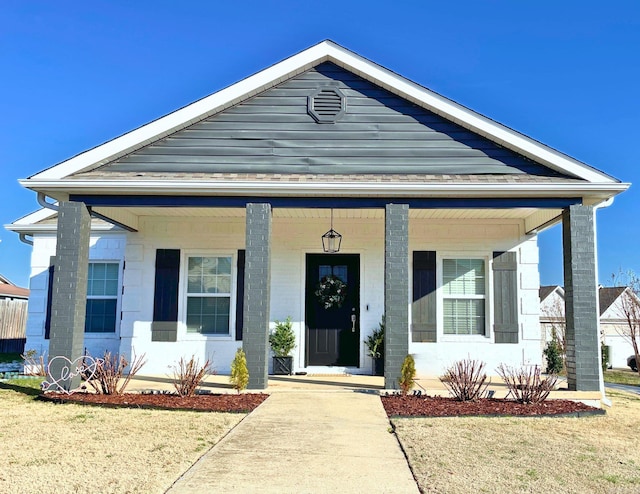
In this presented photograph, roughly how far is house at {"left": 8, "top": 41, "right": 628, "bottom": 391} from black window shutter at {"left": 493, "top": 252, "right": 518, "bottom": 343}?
3 cm

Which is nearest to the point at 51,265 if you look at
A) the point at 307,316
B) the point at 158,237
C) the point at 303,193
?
the point at 158,237

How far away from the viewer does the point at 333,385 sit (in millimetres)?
9461

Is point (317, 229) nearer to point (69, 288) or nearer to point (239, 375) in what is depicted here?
point (239, 375)

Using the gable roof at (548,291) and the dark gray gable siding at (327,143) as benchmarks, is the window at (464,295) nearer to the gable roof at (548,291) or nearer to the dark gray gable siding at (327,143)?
the dark gray gable siding at (327,143)

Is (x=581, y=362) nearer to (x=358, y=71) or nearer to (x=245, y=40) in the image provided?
(x=358, y=71)

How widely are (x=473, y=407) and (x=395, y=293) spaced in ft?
6.49

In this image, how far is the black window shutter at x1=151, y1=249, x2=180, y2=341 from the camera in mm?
11078

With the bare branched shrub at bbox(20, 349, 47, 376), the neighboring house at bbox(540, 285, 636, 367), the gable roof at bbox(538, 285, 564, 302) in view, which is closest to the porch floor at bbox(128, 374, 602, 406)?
the bare branched shrub at bbox(20, 349, 47, 376)

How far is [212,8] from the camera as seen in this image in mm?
13188

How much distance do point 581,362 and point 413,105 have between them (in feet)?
15.8

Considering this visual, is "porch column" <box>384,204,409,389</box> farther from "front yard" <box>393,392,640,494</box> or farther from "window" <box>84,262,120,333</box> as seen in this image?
"window" <box>84,262,120,333</box>

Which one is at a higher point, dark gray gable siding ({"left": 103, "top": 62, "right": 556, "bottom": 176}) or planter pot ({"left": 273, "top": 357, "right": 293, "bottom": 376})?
dark gray gable siding ({"left": 103, "top": 62, "right": 556, "bottom": 176})

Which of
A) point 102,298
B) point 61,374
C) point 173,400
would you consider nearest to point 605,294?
point 102,298

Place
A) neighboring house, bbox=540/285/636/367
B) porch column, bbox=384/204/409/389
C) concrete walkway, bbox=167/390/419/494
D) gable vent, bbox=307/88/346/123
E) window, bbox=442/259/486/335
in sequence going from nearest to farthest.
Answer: concrete walkway, bbox=167/390/419/494, porch column, bbox=384/204/409/389, gable vent, bbox=307/88/346/123, window, bbox=442/259/486/335, neighboring house, bbox=540/285/636/367
